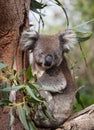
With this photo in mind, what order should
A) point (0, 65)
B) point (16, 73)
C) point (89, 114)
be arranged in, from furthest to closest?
point (89, 114) < point (16, 73) < point (0, 65)

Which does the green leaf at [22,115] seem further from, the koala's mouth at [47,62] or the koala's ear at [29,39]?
the koala's mouth at [47,62]

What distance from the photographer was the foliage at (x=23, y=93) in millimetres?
Result: 3750

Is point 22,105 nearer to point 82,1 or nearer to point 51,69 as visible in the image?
point 51,69

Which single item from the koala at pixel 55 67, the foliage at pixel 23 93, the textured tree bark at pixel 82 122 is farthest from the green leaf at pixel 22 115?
the koala at pixel 55 67

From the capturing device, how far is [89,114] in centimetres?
443

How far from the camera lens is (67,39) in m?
4.93

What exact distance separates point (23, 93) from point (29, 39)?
0.88 metres

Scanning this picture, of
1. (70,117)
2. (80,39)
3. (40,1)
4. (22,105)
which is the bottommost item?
(70,117)

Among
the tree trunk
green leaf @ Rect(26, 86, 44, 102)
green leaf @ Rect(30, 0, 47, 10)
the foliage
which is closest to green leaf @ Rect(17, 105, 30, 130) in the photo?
the foliage

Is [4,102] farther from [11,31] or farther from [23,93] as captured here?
[11,31]

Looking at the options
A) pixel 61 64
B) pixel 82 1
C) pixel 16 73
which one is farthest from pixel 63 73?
pixel 82 1

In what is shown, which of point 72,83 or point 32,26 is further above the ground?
point 32,26

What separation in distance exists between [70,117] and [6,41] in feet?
3.29

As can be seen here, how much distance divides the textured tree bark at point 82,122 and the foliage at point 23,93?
428 millimetres
